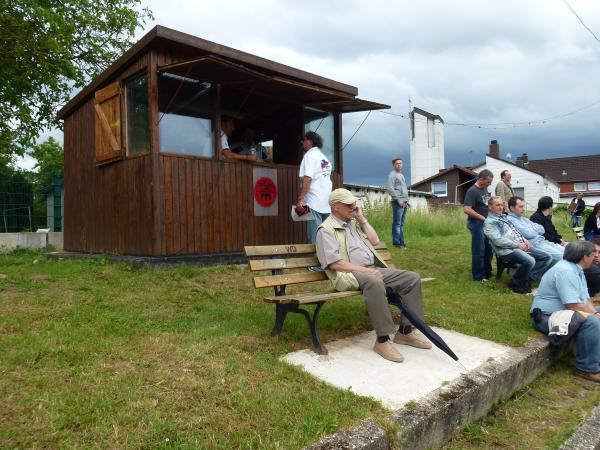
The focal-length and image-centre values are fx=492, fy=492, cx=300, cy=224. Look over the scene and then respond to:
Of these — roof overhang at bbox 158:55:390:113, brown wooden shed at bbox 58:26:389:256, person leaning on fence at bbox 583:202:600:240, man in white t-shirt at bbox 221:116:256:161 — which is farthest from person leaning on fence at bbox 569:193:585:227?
man in white t-shirt at bbox 221:116:256:161

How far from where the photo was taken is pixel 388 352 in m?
3.98

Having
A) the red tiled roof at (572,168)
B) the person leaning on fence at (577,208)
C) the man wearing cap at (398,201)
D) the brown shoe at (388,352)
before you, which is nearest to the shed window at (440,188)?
the person leaning on fence at (577,208)

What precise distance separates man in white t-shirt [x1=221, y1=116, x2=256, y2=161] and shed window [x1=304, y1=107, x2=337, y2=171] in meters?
1.58

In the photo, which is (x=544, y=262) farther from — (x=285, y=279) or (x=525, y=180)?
(x=525, y=180)

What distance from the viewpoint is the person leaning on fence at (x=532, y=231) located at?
7.38 metres

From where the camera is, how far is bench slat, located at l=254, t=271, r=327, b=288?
396cm

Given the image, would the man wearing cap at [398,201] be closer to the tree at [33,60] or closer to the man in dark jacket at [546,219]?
the man in dark jacket at [546,219]

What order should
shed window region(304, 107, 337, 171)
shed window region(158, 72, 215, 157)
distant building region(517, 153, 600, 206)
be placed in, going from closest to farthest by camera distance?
shed window region(158, 72, 215, 157) → shed window region(304, 107, 337, 171) → distant building region(517, 153, 600, 206)

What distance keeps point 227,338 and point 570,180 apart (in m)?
63.2

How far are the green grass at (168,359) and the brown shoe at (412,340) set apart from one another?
424 mm

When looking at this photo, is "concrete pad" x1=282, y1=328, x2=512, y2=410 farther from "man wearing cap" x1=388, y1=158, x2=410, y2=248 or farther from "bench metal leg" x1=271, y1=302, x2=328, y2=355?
"man wearing cap" x1=388, y1=158, x2=410, y2=248

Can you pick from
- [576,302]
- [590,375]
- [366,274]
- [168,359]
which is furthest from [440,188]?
[168,359]

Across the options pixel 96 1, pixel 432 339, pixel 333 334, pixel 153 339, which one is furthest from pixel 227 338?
pixel 96 1

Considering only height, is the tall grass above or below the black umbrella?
above
